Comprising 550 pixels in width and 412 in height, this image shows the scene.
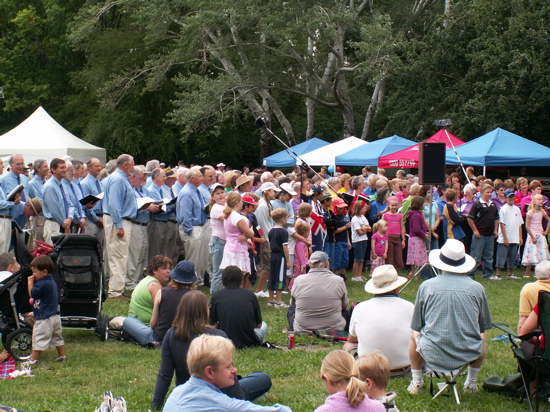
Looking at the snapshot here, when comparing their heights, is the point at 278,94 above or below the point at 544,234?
above

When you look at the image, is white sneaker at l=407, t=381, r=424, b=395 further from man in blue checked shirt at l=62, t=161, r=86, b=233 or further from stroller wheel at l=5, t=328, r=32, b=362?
man in blue checked shirt at l=62, t=161, r=86, b=233

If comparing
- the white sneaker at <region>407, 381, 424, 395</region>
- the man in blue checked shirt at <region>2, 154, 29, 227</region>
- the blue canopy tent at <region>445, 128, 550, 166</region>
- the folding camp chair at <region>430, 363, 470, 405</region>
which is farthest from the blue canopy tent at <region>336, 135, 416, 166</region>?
the folding camp chair at <region>430, 363, 470, 405</region>

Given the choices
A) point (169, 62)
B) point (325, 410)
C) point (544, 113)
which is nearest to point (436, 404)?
point (325, 410)

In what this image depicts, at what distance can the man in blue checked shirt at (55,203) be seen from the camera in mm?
9789

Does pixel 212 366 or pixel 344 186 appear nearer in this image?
pixel 212 366

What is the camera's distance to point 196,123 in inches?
1121

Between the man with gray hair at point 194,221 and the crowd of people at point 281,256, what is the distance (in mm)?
23

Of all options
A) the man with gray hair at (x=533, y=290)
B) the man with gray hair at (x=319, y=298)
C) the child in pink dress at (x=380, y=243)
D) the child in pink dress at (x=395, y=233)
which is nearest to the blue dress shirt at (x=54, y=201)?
the man with gray hair at (x=319, y=298)

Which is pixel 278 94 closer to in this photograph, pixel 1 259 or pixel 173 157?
pixel 173 157

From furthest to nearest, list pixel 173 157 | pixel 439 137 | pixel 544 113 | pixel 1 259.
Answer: pixel 173 157 < pixel 544 113 < pixel 439 137 < pixel 1 259

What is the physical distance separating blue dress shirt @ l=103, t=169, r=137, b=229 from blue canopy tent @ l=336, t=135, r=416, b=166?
11.4 metres

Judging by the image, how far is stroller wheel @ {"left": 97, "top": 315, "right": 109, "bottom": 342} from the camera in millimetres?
7758

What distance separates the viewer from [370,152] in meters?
21.1

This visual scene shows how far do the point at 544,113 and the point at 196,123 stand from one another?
13201 mm
